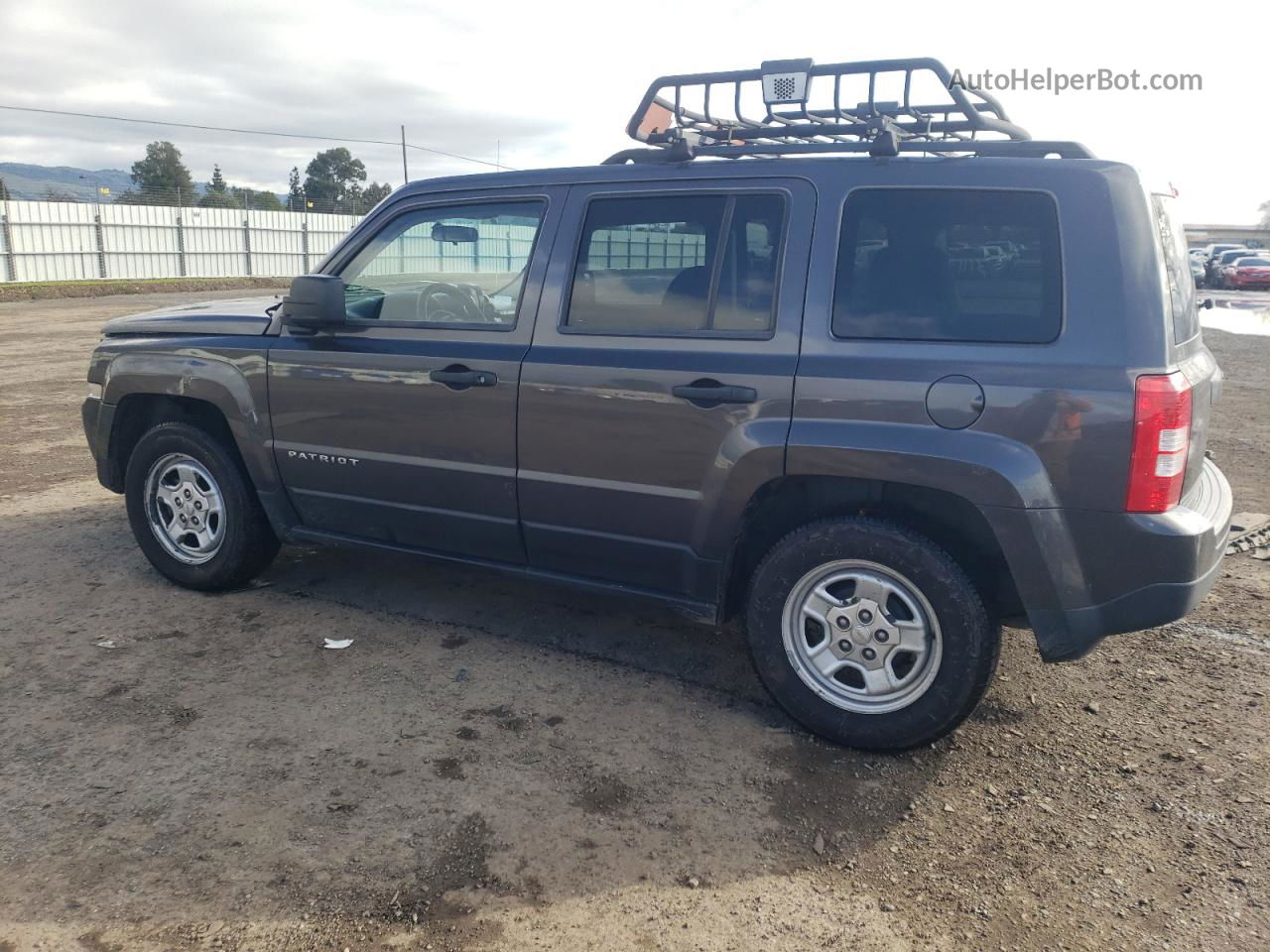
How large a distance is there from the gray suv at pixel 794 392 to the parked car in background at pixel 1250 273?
3828 centimetres

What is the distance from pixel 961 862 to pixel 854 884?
0.34m

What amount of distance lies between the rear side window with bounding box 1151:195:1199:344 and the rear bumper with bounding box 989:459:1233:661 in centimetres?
59

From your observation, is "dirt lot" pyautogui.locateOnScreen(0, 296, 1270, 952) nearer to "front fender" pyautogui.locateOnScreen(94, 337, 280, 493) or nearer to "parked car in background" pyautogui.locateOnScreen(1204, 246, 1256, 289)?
"front fender" pyautogui.locateOnScreen(94, 337, 280, 493)

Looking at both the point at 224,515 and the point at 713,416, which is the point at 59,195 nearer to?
the point at 224,515

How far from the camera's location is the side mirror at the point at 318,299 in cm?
411

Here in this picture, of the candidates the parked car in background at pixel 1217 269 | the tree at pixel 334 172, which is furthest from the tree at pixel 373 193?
the parked car in background at pixel 1217 269

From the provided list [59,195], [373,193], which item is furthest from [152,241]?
[373,193]

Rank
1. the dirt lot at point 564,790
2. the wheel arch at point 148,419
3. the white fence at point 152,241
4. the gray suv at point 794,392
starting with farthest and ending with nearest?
1. the white fence at point 152,241
2. the wheel arch at point 148,419
3. the gray suv at point 794,392
4. the dirt lot at point 564,790

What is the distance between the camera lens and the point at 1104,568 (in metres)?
3.04

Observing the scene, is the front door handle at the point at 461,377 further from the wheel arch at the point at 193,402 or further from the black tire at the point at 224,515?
the black tire at the point at 224,515

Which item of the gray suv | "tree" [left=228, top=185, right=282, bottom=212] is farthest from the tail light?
"tree" [left=228, top=185, right=282, bottom=212]

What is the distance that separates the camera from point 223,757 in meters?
3.37

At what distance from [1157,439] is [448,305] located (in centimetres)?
274

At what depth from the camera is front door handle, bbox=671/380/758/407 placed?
3.45 meters
